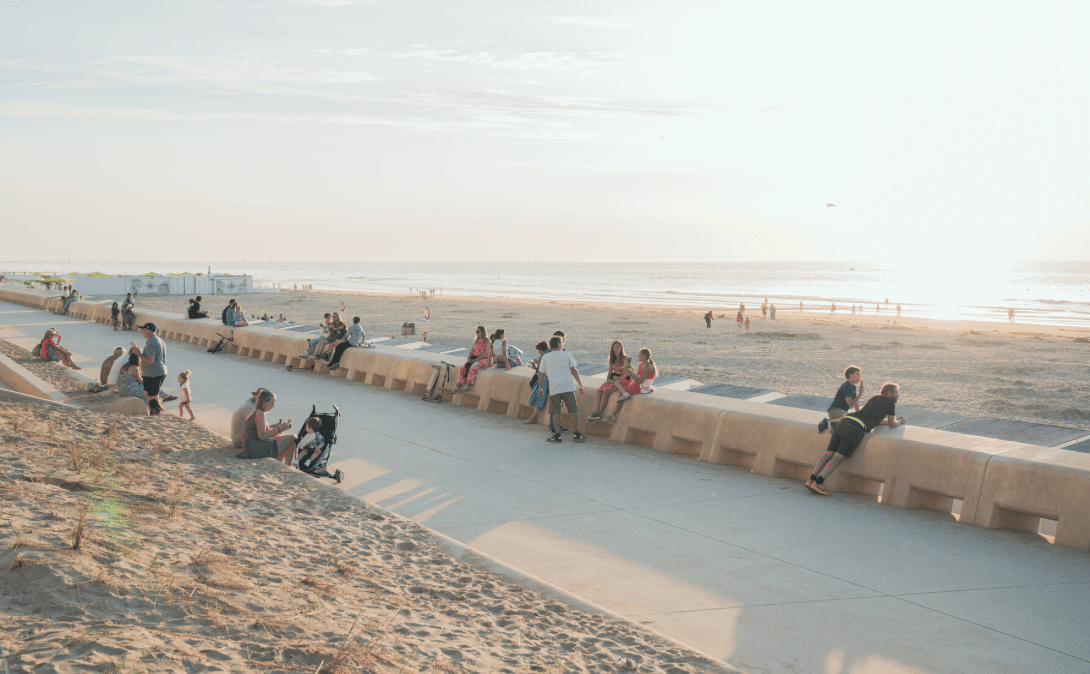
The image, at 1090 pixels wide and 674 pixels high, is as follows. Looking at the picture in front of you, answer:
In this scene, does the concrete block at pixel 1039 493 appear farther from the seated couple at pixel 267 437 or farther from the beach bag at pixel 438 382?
the beach bag at pixel 438 382

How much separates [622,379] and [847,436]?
4.02m

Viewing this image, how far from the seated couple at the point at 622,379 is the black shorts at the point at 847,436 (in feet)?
11.6

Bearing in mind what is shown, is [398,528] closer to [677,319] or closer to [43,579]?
[43,579]

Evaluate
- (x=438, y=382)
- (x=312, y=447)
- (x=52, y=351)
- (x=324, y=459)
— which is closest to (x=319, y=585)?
(x=312, y=447)

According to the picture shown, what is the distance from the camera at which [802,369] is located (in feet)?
86.4

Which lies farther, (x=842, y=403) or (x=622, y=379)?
(x=622, y=379)

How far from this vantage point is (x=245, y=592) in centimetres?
522

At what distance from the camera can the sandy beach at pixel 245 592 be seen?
4.29m

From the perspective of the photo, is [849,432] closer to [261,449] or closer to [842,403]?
[842,403]

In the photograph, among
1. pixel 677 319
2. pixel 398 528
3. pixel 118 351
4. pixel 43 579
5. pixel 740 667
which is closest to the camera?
pixel 43 579

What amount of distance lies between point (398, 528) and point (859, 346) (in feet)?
102

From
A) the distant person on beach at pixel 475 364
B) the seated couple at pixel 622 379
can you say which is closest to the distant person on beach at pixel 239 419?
the seated couple at pixel 622 379

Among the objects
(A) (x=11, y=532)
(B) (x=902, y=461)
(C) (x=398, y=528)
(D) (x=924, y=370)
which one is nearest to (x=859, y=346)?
(D) (x=924, y=370)

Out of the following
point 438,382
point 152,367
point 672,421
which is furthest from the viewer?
point 438,382
